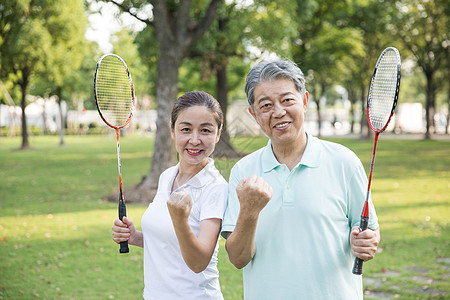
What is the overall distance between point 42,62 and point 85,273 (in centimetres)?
2568

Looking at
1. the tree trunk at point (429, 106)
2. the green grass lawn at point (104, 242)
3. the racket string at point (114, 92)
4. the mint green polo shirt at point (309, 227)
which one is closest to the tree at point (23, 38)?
the green grass lawn at point (104, 242)

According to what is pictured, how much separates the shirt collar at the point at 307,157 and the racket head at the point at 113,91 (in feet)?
5.00

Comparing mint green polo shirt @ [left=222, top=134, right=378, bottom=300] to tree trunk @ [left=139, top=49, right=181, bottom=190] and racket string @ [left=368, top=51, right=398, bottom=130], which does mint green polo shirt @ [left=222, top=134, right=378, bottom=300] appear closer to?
racket string @ [left=368, top=51, right=398, bottom=130]

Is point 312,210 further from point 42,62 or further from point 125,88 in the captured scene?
point 42,62

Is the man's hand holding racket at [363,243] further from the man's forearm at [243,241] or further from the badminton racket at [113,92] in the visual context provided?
the badminton racket at [113,92]

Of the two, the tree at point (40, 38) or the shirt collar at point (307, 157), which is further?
the tree at point (40, 38)

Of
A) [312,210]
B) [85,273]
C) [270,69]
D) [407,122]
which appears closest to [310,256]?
[312,210]

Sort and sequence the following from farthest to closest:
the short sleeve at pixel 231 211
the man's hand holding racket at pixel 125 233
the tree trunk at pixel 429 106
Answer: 1. the tree trunk at pixel 429 106
2. the man's hand holding racket at pixel 125 233
3. the short sleeve at pixel 231 211

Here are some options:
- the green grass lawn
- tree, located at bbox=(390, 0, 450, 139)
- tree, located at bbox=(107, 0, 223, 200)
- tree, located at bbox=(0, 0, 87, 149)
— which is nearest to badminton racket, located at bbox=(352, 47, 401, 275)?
the green grass lawn

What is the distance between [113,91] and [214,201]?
2.19 meters

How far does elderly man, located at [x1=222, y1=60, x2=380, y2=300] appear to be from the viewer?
2.38 metres

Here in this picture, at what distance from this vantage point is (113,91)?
441cm

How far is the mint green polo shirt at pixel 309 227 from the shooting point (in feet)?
7.81

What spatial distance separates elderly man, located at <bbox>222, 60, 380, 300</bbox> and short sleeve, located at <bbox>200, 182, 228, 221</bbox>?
0.17 feet
